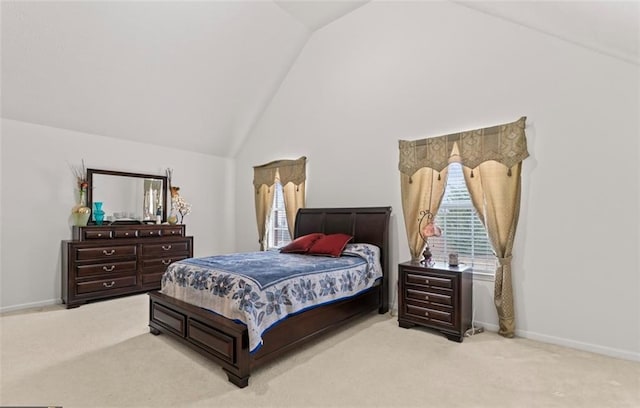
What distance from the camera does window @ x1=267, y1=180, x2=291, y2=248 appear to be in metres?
5.79

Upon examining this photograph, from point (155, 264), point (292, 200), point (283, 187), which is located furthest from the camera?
A: point (283, 187)

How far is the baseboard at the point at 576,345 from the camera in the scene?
2.68 m

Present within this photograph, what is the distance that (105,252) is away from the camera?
14.8ft

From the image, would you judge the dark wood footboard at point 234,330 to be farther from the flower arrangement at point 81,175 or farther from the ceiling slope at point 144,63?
the ceiling slope at point 144,63

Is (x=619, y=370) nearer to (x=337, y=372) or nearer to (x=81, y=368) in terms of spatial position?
(x=337, y=372)

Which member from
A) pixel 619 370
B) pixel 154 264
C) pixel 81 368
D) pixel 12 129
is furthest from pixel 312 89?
pixel 619 370

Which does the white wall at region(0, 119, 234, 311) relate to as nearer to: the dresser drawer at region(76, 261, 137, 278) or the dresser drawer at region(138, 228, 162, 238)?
the dresser drawer at region(76, 261, 137, 278)

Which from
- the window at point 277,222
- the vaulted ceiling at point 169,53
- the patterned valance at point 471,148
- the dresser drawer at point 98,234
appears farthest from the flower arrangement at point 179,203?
the patterned valance at point 471,148

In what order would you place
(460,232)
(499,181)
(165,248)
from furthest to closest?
1. (165,248)
2. (460,232)
3. (499,181)

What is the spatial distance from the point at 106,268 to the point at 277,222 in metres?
2.72

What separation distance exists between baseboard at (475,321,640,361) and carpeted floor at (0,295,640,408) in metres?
0.09

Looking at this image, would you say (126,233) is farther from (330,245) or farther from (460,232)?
(460,232)

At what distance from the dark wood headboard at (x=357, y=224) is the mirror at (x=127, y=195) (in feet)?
8.40

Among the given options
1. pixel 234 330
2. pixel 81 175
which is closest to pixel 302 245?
pixel 234 330
